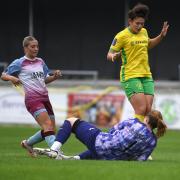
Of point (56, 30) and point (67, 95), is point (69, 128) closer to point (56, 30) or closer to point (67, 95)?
point (67, 95)

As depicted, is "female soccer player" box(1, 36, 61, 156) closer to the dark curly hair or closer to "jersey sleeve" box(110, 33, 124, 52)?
"jersey sleeve" box(110, 33, 124, 52)

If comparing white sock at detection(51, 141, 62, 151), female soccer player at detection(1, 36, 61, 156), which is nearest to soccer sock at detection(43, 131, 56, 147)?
female soccer player at detection(1, 36, 61, 156)

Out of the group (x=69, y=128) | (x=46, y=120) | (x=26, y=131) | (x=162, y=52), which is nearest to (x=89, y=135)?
(x=69, y=128)

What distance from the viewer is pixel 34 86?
1323 centimetres

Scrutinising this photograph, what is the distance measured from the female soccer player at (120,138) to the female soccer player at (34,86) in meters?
1.11

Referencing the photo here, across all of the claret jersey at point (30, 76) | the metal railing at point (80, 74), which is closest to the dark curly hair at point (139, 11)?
the claret jersey at point (30, 76)

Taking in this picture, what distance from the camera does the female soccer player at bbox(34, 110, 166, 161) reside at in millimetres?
11320

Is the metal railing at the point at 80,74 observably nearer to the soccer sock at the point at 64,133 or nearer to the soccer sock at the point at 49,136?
the soccer sock at the point at 49,136

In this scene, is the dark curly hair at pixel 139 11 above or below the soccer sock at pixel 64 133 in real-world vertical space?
above

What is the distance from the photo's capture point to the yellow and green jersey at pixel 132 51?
44.3ft

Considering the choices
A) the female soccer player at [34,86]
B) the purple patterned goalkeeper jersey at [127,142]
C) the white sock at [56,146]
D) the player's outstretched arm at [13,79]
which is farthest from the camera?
the female soccer player at [34,86]

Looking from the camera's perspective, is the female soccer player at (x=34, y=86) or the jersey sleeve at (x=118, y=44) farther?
the jersey sleeve at (x=118, y=44)

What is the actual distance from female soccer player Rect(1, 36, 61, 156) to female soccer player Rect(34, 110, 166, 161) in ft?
3.63

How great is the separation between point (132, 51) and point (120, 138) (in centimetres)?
252
